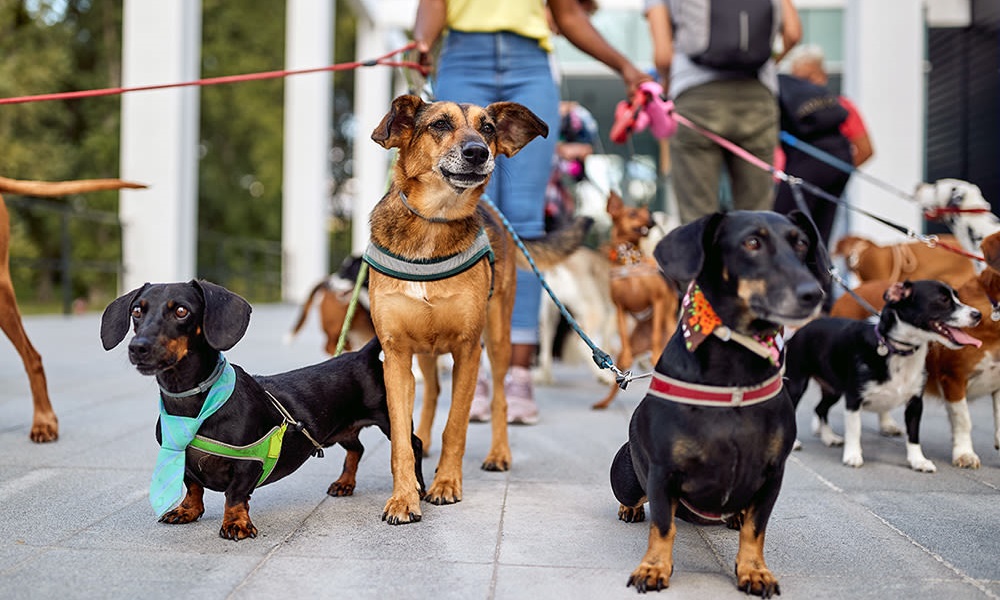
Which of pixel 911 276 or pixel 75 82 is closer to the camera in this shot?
pixel 911 276

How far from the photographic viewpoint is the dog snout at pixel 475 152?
2.95m

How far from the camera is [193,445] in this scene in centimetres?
261

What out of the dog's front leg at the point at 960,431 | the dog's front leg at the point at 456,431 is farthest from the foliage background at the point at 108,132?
the dog's front leg at the point at 960,431

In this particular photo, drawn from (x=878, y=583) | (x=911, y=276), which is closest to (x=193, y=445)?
(x=878, y=583)

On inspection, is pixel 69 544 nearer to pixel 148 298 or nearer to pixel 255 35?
pixel 148 298

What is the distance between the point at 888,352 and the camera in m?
3.80

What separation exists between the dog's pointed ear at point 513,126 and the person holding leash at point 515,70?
121 cm

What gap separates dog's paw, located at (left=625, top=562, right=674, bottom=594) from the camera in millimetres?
2205

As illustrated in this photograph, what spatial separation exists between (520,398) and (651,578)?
2676 millimetres

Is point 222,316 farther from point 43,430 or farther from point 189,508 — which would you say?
point 43,430

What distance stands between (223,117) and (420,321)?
2672 centimetres

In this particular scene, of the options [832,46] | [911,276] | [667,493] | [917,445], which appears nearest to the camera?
[667,493]

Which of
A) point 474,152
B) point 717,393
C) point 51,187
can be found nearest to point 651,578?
point 717,393

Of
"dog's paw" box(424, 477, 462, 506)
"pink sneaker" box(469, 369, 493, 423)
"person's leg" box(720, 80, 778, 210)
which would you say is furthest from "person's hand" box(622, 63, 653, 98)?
"dog's paw" box(424, 477, 462, 506)
